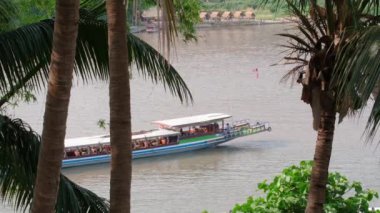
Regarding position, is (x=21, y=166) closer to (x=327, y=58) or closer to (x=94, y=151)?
(x=327, y=58)

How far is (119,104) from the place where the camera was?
13.8 feet

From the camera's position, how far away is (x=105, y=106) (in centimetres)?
2597

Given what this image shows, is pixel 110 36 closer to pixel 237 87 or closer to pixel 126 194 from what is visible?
pixel 126 194

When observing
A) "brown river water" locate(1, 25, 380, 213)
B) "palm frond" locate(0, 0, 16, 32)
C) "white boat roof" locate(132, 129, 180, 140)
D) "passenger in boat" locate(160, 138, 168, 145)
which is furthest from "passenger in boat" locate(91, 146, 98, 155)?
"palm frond" locate(0, 0, 16, 32)

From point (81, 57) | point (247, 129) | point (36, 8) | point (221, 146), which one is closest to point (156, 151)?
point (221, 146)

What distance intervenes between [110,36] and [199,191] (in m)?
14.9

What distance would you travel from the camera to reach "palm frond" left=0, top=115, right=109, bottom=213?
490cm

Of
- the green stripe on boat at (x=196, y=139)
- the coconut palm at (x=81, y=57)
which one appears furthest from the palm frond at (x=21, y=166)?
the green stripe on boat at (x=196, y=139)

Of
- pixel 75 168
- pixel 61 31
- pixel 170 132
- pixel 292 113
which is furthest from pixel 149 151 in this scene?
pixel 61 31

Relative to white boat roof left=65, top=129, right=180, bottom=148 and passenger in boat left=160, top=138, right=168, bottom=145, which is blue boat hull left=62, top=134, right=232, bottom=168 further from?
white boat roof left=65, top=129, right=180, bottom=148

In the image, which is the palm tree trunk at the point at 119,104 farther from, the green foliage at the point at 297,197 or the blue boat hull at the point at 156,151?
the blue boat hull at the point at 156,151

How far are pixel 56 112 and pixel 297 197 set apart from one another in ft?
10.7

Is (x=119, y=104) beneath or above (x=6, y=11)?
beneath

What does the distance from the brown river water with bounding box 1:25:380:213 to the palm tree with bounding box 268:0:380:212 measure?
1166 cm
